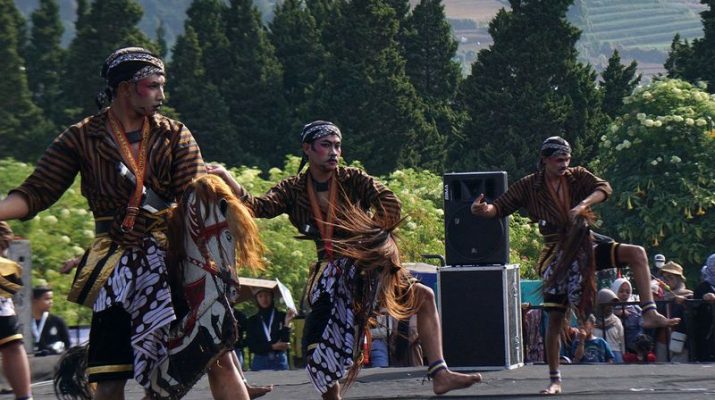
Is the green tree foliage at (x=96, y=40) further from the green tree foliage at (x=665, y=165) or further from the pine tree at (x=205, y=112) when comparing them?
the green tree foliage at (x=665, y=165)

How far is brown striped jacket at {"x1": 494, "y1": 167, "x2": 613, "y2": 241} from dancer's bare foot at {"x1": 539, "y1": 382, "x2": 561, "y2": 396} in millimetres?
991

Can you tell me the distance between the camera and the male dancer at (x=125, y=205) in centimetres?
708

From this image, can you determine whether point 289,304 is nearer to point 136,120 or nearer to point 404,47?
point 136,120

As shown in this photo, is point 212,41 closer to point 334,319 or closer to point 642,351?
point 642,351

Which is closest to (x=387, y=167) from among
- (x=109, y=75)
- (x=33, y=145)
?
(x=33, y=145)

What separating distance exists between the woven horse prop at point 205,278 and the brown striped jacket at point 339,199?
2180mm

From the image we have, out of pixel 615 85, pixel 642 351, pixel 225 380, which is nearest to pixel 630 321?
pixel 642 351

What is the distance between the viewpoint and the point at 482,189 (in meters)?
13.6

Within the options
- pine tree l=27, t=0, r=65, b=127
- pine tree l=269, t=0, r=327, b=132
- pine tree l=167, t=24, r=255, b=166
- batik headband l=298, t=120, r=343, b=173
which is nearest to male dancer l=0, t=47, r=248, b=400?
batik headband l=298, t=120, r=343, b=173

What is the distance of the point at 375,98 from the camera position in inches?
2071

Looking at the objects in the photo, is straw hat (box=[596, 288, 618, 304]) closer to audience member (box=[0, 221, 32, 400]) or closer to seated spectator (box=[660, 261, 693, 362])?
→ seated spectator (box=[660, 261, 693, 362])

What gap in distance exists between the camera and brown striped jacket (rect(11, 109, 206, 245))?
7191 mm

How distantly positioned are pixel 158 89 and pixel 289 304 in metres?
8.50

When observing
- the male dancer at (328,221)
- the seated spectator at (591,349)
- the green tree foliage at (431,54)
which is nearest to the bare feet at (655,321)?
the male dancer at (328,221)
